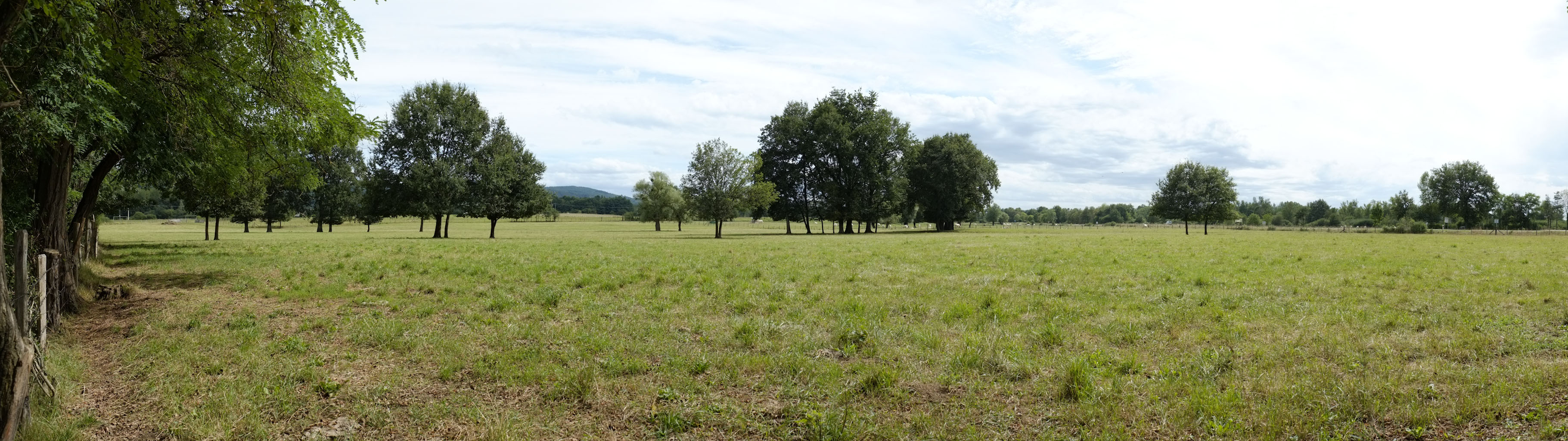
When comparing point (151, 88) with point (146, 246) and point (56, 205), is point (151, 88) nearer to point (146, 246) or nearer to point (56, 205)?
point (56, 205)

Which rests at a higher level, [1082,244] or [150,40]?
[150,40]

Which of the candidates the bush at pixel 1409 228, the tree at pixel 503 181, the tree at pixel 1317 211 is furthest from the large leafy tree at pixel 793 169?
the tree at pixel 1317 211

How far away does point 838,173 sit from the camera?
227 feet

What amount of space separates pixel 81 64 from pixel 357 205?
243 feet

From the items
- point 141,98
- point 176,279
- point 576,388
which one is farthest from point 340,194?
point 576,388

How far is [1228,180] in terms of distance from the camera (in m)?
78.4

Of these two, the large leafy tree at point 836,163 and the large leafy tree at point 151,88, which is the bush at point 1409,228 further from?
the large leafy tree at point 151,88

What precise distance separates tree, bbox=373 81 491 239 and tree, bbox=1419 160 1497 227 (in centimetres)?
14928

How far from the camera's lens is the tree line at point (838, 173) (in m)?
58.2

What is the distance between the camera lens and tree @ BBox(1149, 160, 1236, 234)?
77.1 metres

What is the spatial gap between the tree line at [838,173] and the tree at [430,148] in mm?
17706

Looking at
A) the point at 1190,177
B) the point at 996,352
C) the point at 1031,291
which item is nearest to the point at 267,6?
the point at 996,352

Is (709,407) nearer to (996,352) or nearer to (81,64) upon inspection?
(996,352)

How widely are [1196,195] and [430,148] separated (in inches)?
3067
